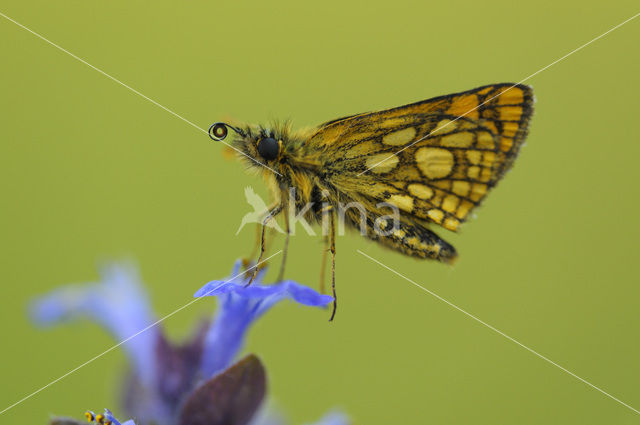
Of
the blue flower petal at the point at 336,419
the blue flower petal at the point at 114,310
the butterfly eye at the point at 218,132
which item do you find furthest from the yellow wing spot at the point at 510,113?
the blue flower petal at the point at 114,310

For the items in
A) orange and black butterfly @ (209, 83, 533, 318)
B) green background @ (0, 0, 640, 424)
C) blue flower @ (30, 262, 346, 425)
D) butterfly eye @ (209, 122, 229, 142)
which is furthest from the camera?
green background @ (0, 0, 640, 424)

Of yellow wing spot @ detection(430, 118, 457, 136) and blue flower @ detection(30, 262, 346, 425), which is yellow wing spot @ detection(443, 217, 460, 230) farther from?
blue flower @ detection(30, 262, 346, 425)

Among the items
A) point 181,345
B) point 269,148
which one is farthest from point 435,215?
point 181,345

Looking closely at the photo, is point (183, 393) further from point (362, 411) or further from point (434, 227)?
point (362, 411)

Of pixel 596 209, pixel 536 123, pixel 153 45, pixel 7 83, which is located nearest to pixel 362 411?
pixel 596 209

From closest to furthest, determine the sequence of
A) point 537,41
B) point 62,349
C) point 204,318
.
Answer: point 204,318, point 62,349, point 537,41

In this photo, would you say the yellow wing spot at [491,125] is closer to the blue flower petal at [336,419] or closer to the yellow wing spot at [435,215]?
the yellow wing spot at [435,215]

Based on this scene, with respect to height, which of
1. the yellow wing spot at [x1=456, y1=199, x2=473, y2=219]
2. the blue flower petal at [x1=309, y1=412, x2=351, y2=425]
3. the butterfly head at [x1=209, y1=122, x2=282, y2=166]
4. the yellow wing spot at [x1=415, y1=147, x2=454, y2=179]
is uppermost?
the yellow wing spot at [x1=415, y1=147, x2=454, y2=179]

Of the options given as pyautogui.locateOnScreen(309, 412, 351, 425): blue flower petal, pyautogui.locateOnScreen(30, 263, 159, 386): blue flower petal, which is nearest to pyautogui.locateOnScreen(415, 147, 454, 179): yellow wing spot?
pyautogui.locateOnScreen(309, 412, 351, 425): blue flower petal
